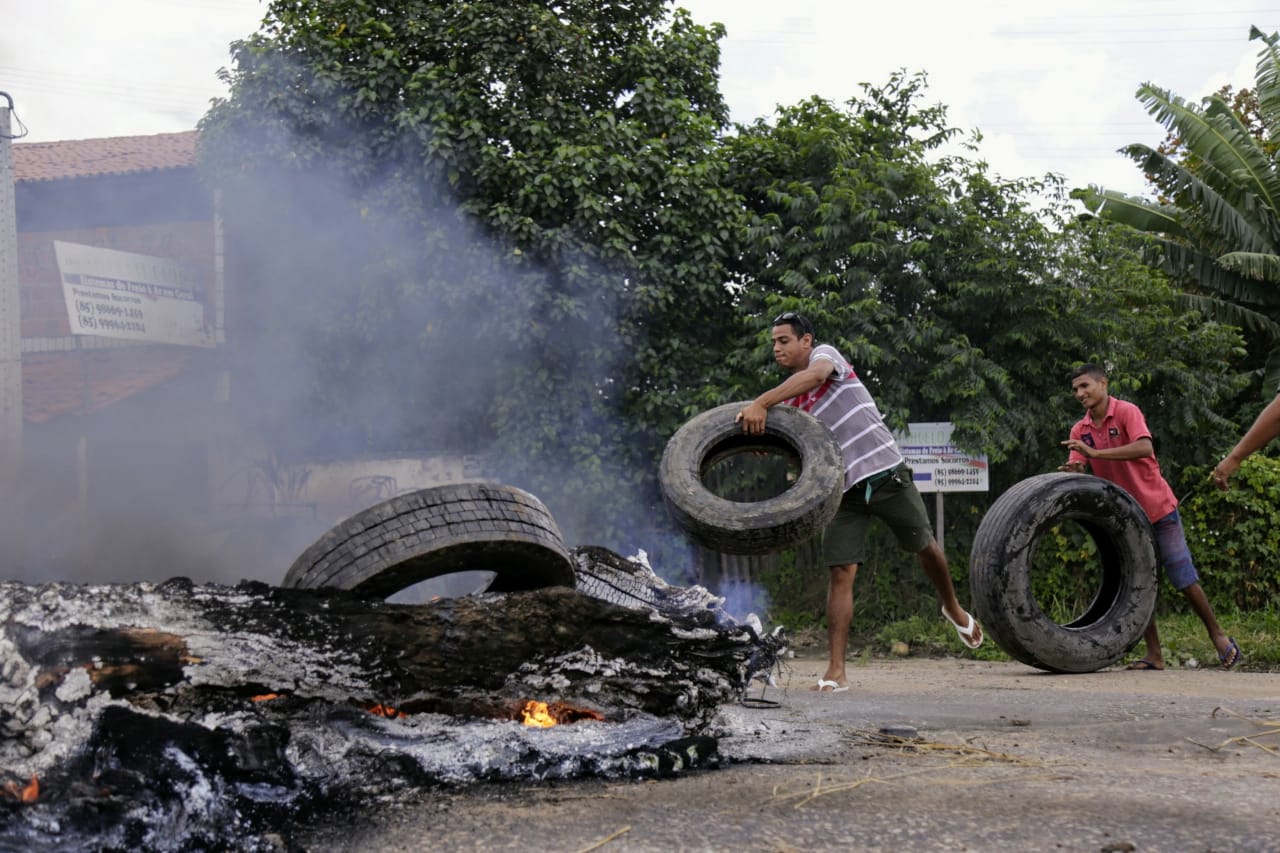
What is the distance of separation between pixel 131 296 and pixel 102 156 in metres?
3.98

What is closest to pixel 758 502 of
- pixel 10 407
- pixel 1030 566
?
pixel 1030 566

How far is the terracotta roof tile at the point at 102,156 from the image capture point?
51.5 feet

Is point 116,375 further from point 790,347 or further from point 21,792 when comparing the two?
point 21,792

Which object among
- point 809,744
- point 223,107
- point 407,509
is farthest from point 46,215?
point 809,744

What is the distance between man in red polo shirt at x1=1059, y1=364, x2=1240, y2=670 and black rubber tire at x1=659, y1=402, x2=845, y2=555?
2.26 m

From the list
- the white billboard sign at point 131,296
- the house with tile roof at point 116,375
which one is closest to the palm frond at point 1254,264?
the house with tile roof at point 116,375

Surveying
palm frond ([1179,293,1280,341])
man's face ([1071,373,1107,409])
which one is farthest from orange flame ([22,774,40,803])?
palm frond ([1179,293,1280,341])

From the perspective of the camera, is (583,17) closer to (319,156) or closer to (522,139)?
(522,139)

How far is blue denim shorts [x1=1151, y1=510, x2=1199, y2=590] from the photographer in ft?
22.2

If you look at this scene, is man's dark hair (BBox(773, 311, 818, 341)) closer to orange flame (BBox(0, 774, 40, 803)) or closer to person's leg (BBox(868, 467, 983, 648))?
person's leg (BBox(868, 467, 983, 648))

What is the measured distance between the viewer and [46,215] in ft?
51.1

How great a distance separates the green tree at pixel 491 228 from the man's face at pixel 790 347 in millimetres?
4785

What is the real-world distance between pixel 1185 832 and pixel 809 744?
57.1 inches

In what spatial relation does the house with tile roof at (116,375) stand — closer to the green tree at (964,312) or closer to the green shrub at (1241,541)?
the green tree at (964,312)
